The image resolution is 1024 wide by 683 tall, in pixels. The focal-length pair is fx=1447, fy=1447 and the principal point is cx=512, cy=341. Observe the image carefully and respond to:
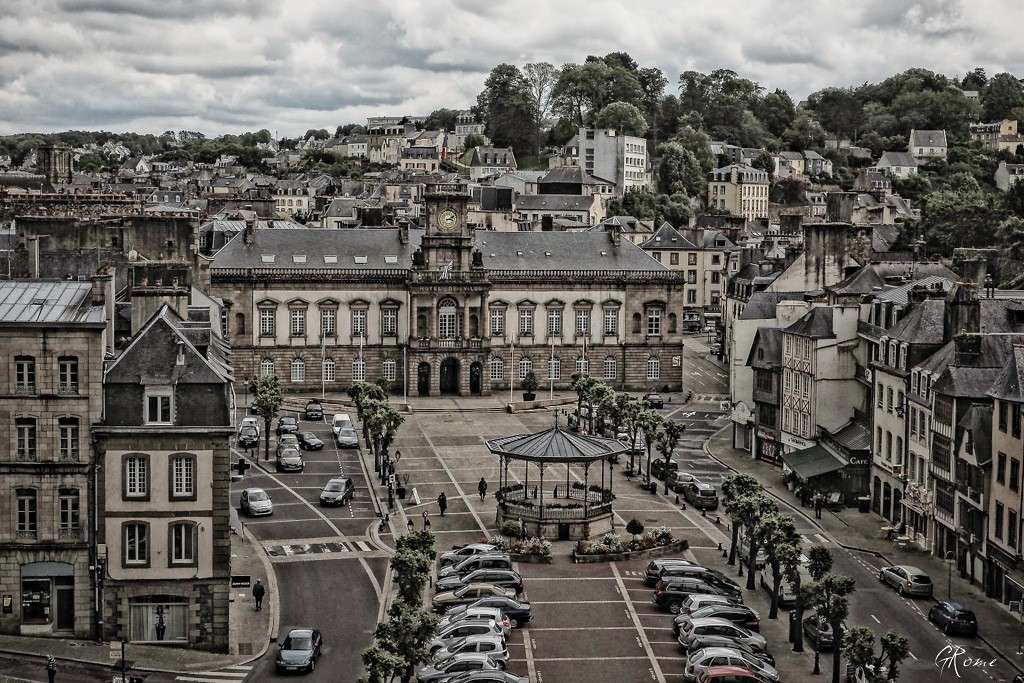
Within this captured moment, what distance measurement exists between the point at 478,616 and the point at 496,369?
241 ft

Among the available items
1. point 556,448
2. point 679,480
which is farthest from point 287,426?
point 556,448

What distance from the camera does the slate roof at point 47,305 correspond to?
54531 mm

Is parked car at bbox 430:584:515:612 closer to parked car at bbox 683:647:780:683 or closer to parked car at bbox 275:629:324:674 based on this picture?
parked car at bbox 275:629:324:674

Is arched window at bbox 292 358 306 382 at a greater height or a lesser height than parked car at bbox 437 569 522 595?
greater

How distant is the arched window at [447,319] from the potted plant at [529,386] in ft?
24.3

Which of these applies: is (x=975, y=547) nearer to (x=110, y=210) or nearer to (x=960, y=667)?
(x=960, y=667)

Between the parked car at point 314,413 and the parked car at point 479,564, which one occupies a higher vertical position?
the parked car at point 314,413

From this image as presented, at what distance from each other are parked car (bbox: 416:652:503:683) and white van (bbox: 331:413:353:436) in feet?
174

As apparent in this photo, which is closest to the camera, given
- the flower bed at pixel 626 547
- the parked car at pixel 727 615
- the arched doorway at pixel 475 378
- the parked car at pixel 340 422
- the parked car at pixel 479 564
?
the parked car at pixel 727 615

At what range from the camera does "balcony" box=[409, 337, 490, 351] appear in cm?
12556

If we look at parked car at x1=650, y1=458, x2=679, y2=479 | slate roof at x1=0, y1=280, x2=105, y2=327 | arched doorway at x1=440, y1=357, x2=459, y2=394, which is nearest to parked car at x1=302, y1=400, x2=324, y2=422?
arched doorway at x1=440, y1=357, x2=459, y2=394

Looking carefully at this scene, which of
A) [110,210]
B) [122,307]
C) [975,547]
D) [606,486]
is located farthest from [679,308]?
[122,307]

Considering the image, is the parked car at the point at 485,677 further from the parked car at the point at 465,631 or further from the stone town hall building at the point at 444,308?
the stone town hall building at the point at 444,308

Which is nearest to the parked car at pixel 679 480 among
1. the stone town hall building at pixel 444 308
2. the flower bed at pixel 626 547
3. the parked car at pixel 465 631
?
the flower bed at pixel 626 547
